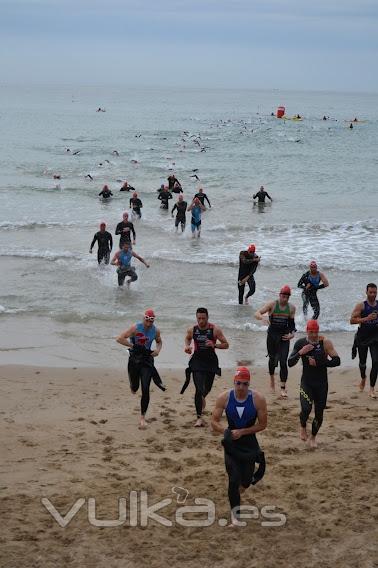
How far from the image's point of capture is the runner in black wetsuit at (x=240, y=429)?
607 centimetres

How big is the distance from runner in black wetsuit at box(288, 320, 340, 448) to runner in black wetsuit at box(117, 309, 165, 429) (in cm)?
176

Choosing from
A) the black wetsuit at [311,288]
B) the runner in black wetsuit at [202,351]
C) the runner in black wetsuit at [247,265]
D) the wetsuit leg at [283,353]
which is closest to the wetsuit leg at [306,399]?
the runner in black wetsuit at [202,351]

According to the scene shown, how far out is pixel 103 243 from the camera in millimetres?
17828

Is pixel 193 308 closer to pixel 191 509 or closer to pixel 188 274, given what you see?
pixel 188 274

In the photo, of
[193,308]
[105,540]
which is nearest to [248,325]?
[193,308]

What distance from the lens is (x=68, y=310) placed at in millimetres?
14648

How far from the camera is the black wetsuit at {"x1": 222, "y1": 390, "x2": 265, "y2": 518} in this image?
6.09 meters

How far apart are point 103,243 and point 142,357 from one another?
9.52 metres

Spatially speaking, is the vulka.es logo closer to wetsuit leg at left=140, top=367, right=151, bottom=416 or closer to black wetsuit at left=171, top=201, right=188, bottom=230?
wetsuit leg at left=140, top=367, right=151, bottom=416

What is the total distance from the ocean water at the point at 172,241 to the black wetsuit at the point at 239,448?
18.3 ft

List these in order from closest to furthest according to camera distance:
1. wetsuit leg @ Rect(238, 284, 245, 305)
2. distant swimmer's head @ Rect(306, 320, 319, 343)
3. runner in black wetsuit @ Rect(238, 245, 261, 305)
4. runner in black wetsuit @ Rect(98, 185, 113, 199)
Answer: distant swimmer's head @ Rect(306, 320, 319, 343), runner in black wetsuit @ Rect(238, 245, 261, 305), wetsuit leg @ Rect(238, 284, 245, 305), runner in black wetsuit @ Rect(98, 185, 113, 199)

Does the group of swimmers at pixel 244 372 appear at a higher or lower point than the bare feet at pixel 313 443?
higher

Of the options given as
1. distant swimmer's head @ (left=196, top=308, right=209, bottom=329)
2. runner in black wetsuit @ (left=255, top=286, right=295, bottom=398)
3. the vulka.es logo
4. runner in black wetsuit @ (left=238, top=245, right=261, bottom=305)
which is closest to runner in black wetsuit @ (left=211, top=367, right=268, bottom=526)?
the vulka.es logo

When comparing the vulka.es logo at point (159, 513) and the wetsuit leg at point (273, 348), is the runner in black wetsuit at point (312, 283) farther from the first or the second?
the vulka.es logo at point (159, 513)
